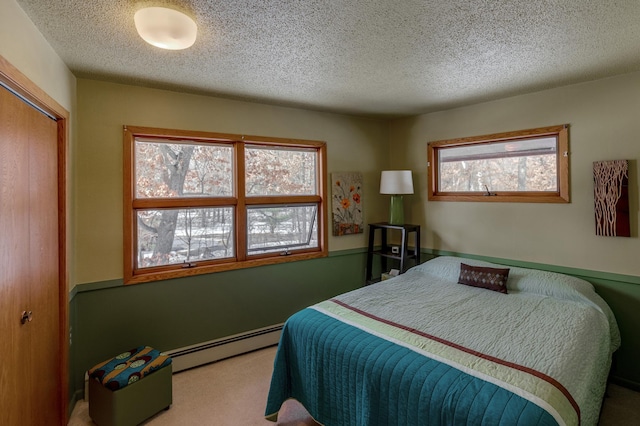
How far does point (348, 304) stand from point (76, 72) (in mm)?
2547

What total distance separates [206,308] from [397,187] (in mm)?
2259

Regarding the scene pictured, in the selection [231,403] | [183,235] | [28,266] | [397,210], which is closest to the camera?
[28,266]

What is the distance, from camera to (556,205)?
2.86 m

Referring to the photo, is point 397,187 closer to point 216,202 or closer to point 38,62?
point 216,202

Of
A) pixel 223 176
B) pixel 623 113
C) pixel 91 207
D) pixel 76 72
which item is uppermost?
pixel 76 72

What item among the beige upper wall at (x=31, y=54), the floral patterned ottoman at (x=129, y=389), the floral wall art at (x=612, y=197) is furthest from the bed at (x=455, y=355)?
the beige upper wall at (x=31, y=54)

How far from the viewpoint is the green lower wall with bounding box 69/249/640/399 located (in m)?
2.49

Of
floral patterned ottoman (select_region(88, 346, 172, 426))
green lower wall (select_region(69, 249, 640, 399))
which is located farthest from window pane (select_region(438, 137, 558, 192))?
floral patterned ottoman (select_region(88, 346, 172, 426))

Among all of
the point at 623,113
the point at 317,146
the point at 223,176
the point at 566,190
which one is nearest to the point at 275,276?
the point at 223,176

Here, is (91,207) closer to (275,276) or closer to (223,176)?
(223,176)

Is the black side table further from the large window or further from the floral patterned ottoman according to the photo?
the floral patterned ottoman

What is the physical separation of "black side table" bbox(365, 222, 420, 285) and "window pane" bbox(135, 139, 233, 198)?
5.66ft

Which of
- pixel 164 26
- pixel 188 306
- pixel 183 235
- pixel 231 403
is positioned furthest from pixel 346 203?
pixel 164 26

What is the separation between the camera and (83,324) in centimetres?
248
